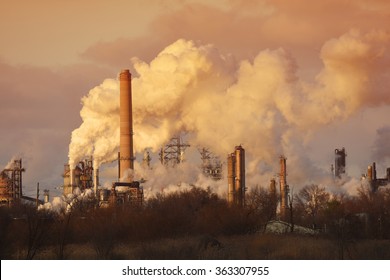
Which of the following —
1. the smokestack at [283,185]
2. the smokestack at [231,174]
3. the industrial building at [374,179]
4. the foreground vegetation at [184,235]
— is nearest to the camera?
the foreground vegetation at [184,235]

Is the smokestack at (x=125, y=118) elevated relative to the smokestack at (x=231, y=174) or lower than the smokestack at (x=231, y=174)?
elevated

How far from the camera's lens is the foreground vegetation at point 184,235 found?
2467 centimetres

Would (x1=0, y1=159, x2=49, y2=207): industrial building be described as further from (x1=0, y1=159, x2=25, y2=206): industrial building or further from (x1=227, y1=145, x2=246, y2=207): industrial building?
(x1=227, y1=145, x2=246, y2=207): industrial building

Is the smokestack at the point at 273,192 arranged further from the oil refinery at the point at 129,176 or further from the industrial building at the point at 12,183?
the industrial building at the point at 12,183

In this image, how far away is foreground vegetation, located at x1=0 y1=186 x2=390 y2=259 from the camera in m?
24.7

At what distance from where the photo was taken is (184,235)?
36.7 metres

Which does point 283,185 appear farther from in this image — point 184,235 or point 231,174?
point 184,235

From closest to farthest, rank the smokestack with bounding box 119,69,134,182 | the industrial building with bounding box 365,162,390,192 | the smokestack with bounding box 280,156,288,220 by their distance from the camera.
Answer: the smokestack with bounding box 119,69,134,182
the smokestack with bounding box 280,156,288,220
the industrial building with bounding box 365,162,390,192

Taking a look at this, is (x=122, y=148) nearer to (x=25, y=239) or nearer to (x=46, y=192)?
(x=46, y=192)

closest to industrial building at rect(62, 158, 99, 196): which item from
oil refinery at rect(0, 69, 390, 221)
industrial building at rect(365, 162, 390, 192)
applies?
oil refinery at rect(0, 69, 390, 221)

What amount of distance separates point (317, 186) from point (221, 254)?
45.3 metres

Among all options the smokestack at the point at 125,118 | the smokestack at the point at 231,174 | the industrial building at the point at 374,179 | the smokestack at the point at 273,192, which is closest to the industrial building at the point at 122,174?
the smokestack at the point at 125,118
